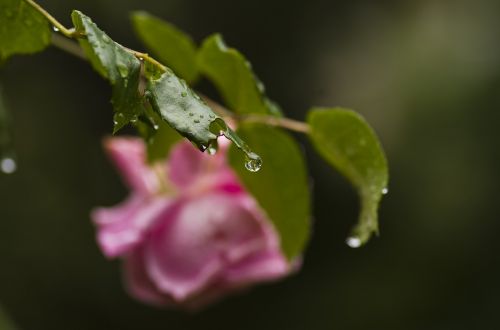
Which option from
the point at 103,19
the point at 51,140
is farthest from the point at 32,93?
the point at 103,19

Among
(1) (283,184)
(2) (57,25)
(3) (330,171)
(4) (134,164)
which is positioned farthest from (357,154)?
(3) (330,171)

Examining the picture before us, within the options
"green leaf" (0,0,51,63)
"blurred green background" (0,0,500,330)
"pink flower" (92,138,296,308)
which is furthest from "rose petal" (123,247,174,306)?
"blurred green background" (0,0,500,330)

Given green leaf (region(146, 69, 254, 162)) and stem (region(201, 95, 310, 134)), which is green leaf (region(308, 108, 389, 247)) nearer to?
stem (region(201, 95, 310, 134))

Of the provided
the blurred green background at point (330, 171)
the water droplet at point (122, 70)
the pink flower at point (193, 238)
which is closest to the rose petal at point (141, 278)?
the pink flower at point (193, 238)

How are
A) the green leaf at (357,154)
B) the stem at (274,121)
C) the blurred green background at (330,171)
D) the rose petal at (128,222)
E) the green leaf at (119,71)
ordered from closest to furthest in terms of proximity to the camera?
the green leaf at (119,71), the green leaf at (357,154), the stem at (274,121), the rose petal at (128,222), the blurred green background at (330,171)

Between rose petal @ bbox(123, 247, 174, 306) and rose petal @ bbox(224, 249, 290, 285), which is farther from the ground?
Result: rose petal @ bbox(224, 249, 290, 285)

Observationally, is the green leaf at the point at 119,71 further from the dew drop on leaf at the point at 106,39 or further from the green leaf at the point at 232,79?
the green leaf at the point at 232,79

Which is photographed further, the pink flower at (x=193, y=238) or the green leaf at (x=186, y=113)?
the pink flower at (x=193, y=238)
